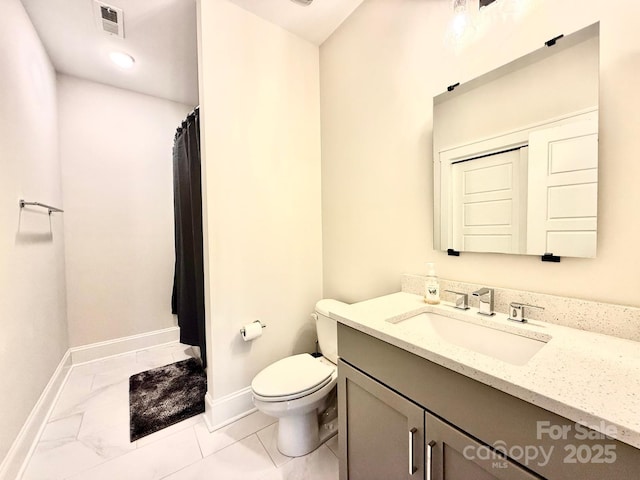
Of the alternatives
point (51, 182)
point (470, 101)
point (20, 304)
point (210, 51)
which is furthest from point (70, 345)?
point (470, 101)

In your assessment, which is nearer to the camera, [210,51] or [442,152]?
[442,152]

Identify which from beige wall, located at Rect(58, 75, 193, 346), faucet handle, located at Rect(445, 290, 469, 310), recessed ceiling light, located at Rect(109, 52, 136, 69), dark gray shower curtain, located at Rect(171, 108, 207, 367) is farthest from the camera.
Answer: beige wall, located at Rect(58, 75, 193, 346)

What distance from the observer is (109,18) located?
5.55 feet

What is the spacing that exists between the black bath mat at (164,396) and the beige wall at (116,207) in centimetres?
69

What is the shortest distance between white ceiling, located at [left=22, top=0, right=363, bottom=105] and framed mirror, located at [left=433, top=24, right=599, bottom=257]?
1115mm

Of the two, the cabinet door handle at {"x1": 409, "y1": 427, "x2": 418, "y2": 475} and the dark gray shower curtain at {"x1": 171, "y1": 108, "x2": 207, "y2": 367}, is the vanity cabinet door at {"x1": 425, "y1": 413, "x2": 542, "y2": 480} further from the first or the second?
the dark gray shower curtain at {"x1": 171, "y1": 108, "x2": 207, "y2": 367}

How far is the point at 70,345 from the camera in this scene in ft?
7.66

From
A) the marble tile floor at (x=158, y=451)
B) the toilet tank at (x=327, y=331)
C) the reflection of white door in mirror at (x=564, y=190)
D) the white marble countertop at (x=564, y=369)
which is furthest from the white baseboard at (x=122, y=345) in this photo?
the reflection of white door in mirror at (x=564, y=190)

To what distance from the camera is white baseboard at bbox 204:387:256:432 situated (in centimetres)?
160

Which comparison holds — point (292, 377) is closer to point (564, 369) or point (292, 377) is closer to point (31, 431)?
point (564, 369)

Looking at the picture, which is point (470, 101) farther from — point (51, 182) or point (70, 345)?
point (70, 345)

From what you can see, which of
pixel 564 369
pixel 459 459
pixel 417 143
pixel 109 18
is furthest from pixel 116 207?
pixel 564 369

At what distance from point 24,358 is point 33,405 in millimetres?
332

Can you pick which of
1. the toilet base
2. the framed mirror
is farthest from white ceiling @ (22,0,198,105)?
the toilet base
